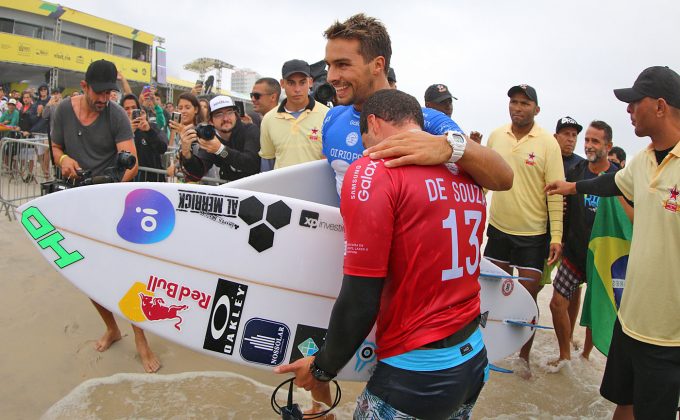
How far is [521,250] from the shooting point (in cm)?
375

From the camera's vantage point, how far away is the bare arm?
137 centimetres

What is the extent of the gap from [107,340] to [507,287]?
2885 mm

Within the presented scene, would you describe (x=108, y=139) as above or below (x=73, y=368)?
above

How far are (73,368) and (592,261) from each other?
384 centimetres

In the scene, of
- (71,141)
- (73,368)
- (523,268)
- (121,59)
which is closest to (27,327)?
(73,368)

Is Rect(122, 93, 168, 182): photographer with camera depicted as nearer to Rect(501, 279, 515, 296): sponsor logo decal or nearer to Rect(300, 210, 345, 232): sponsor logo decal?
Rect(300, 210, 345, 232): sponsor logo decal

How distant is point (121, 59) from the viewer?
97.0 feet

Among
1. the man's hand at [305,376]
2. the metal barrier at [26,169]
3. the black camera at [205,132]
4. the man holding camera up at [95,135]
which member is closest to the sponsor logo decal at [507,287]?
the man's hand at [305,376]

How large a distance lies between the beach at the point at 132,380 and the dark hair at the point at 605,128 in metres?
1.99

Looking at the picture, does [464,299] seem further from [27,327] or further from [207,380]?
[27,327]

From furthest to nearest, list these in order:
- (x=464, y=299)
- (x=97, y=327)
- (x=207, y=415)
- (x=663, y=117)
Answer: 1. (x=97, y=327)
2. (x=207, y=415)
3. (x=663, y=117)
4. (x=464, y=299)

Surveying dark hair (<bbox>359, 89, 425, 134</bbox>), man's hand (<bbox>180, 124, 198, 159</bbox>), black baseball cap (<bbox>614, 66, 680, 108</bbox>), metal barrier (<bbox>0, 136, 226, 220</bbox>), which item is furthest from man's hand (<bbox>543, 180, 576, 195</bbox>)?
metal barrier (<bbox>0, 136, 226, 220</bbox>)

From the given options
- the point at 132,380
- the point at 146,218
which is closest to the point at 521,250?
the point at 146,218

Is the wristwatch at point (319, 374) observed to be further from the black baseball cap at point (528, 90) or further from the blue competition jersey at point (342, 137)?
the black baseball cap at point (528, 90)
